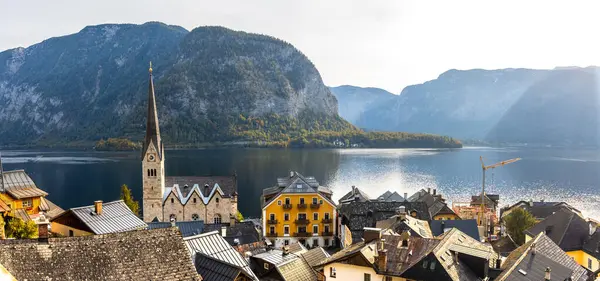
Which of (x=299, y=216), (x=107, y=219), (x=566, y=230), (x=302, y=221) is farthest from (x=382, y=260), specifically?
(x=299, y=216)

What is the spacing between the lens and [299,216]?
57.7m

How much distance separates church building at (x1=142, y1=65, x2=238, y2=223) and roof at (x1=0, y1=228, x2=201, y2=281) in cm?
4949

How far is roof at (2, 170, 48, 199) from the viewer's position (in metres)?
44.9

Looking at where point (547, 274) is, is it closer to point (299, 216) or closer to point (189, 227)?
point (299, 216)

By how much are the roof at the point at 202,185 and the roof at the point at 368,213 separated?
18490 millimetres

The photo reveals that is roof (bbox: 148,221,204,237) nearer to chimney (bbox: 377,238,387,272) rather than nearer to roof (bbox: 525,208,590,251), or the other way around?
chimney (bbox: 377,238,387,272)

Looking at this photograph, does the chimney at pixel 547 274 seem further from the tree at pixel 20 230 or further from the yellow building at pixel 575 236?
the tree at pixel 20 230

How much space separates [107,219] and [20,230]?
622 cm

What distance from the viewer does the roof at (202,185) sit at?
219 ft

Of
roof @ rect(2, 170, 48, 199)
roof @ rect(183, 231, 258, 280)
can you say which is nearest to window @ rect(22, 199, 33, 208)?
roof @ rect(2, 170, 48, 199)

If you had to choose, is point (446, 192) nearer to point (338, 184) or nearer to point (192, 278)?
point (338, 184)

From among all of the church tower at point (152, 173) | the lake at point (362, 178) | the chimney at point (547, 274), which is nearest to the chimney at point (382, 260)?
the chimney at point (547, 274)

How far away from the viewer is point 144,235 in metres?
16.5

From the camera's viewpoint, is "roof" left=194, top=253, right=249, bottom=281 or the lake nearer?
"roof" left=194, top=253, right=249, bottom=281
